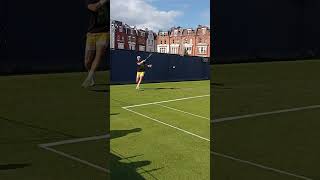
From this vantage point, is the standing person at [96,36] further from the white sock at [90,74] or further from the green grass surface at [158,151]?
the green grass surface at [158,151]

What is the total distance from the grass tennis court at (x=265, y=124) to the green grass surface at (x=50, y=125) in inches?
48.8

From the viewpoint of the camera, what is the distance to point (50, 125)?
2158mm

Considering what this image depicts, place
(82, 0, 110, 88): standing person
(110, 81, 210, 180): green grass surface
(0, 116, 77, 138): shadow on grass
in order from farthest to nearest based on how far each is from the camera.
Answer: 1. (110, 81, 210, 180): green grass surface
2. (0, 116, 77, 138): shadow on grass
3. (82, 0, 110, 88): standing person

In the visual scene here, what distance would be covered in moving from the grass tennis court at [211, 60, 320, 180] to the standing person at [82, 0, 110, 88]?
1257mm

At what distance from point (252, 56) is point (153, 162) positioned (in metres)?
1.19

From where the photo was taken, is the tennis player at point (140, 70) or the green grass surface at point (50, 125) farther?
the tennis player at point (140, 70)

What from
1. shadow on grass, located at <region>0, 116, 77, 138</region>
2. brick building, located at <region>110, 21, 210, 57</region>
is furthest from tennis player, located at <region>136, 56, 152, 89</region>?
shadow on grass, located at <region>0, 116, 77, 138</region>

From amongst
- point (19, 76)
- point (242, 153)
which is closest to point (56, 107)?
point (19, 76)

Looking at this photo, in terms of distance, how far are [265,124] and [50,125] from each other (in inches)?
80.9

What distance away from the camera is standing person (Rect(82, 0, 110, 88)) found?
1979 mm

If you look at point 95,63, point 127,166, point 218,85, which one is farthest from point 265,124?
point 95,63

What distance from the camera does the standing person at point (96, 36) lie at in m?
1.98

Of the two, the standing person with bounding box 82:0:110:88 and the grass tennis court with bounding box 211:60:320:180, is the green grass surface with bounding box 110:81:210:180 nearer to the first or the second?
the grass tennis court with bounding box 211:60:320:180

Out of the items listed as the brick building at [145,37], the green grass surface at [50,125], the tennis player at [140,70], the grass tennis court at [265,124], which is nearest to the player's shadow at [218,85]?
the grass tennis court at [265,124]
